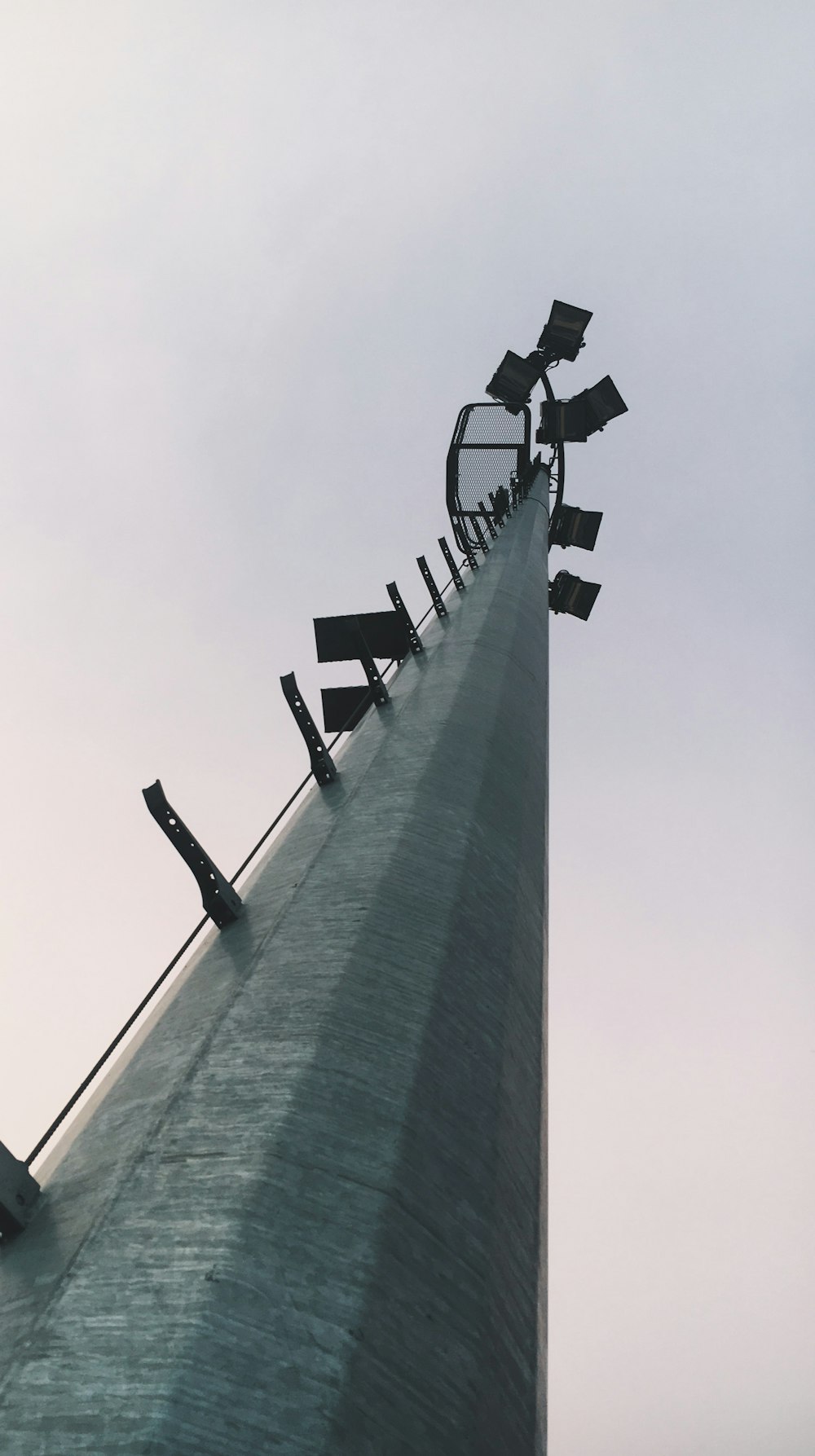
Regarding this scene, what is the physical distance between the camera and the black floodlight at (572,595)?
2261 centimetres

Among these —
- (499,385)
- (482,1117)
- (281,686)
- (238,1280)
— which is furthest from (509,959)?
(499,385)

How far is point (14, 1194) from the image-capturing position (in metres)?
3.24

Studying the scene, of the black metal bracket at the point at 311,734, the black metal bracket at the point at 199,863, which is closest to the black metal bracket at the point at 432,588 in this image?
the black metal bracket at the point at 311,734

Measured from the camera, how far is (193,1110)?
10.3 feet

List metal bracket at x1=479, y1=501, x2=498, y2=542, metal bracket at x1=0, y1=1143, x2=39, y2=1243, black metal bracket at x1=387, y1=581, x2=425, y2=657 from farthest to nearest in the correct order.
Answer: metal bracket at x1=479, y1=501, x2=498, y2=542, black metal bracket at x1=387, y1=581, x2=425, y2=657, metal bracket at x1=0, y1=1143, x2=39, y2=1243

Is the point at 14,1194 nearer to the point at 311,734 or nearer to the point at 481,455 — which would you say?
the point at 311,734

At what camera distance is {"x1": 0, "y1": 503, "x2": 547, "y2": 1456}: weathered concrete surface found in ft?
7.47

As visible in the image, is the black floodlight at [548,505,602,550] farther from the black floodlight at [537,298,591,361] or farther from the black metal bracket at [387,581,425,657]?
the black metal bracket at [387,581,425,657]

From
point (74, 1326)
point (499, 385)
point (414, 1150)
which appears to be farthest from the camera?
point (499, 385)

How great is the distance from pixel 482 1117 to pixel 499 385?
21.1m

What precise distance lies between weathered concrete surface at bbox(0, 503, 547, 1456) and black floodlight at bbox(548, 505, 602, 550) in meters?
19.2

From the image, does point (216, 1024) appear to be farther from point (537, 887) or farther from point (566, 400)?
point (566, 400)

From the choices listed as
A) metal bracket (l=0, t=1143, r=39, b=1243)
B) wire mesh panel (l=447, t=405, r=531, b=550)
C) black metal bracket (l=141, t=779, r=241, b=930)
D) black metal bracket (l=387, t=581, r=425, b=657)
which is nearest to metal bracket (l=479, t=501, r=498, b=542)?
wire mesh panel (l=447, t=405, r=531, b=550)

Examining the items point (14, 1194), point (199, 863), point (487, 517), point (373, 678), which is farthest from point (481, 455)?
point (14, 1194)
